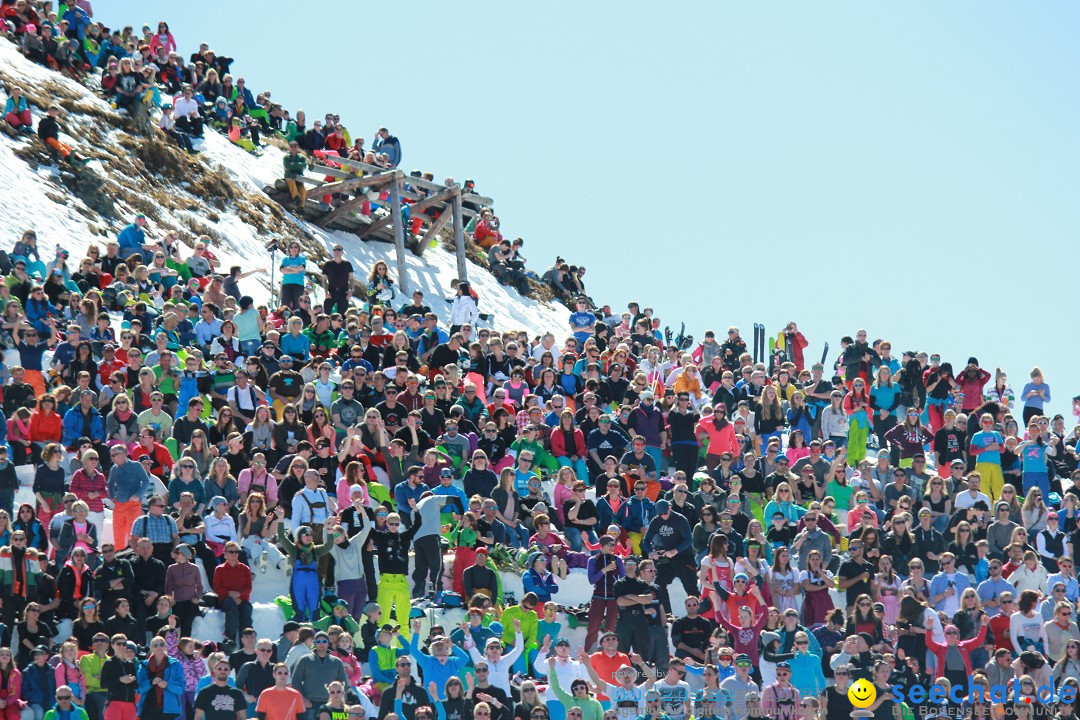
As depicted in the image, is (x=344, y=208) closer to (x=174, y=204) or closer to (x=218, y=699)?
(x=174, y=204)

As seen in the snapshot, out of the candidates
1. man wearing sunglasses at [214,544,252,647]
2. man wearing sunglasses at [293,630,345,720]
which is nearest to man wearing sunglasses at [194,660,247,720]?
man wearing sunglasses at [293,630,345,720]

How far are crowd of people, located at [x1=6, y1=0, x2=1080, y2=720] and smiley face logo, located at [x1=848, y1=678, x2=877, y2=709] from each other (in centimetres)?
6

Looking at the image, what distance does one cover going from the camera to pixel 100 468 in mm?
18188

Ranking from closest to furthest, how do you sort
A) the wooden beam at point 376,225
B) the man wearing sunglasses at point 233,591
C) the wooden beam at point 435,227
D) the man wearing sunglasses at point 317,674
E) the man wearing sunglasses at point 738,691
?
the man wearing sunglasses at point 317,674 → the man wearing sunglasses at point 233,591 → the man wearing sunglasses at point 738,691 → the wooden beam at point 376,225 → the wooden beam at point 435,227

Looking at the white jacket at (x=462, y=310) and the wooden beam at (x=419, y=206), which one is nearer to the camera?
the white jacket at (x=462, y=310)

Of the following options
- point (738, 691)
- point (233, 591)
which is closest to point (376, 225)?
point (233, 591)

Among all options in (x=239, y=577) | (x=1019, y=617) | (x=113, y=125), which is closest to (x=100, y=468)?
(x=239, y=577)

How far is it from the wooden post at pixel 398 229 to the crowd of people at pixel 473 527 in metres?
8.30

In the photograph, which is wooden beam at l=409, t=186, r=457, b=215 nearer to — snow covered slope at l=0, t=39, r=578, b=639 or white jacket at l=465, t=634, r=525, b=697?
snow covered slope at l=0, t=39, r=578, b=639

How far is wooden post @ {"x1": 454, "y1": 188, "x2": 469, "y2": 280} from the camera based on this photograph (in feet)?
114

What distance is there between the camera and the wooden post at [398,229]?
33250 mm

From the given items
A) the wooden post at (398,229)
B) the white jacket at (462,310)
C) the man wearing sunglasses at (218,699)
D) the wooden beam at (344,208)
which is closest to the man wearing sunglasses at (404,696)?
the man wearing sunglasses at (218,699)

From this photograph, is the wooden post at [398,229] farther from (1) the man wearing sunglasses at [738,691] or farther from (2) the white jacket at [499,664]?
(1) the man wearing sunglasses at [738,691]

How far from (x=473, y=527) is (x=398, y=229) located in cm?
1614
